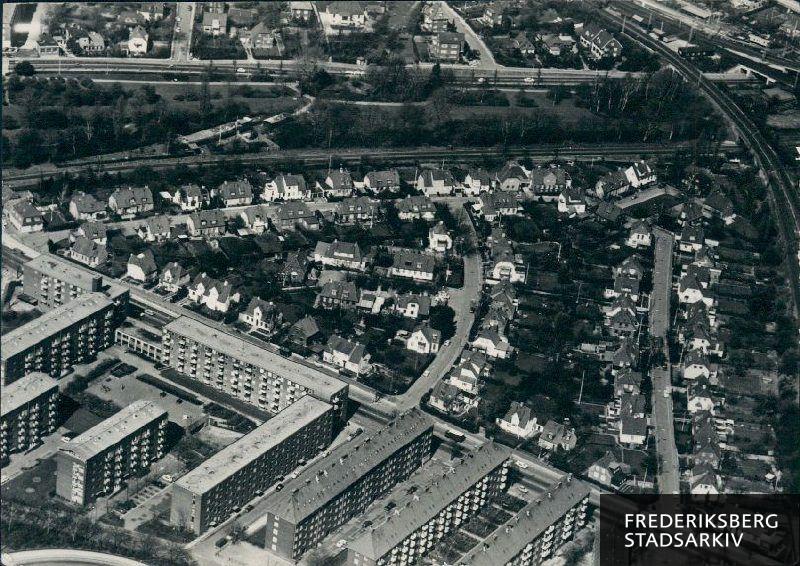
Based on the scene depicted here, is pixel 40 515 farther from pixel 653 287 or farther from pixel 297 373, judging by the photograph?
pixel 653 287

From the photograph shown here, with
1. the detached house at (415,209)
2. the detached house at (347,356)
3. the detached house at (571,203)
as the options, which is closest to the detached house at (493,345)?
the detached house at (347,356)

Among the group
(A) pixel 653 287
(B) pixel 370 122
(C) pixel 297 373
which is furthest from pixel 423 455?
(B) pixel 370 122

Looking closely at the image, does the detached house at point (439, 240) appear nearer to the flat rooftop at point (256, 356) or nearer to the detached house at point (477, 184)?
the detached house at point (477, 184)

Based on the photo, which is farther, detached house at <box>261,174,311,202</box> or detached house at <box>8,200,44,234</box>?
detached house at <box>261,174,311,202</box>

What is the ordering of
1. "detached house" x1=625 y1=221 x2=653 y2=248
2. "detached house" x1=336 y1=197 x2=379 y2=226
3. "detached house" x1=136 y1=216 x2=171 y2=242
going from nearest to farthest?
"detached house" x1=136 y1=216 x2=171 y2=242, "detached house" x1=336 y1=197 x2=379 y2=226, "detached house" x1=625 y1=221 x2=653 y2=248

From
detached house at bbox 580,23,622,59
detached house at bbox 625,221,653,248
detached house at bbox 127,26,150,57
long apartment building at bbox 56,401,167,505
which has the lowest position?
long apartment building at bbox 56,401,167,505

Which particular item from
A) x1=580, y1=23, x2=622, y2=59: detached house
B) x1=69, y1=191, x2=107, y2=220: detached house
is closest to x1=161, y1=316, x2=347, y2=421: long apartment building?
x1=69, y1=191, x2=107, y2=220: detached house

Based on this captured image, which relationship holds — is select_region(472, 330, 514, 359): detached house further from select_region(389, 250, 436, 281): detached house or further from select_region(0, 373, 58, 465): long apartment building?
select_region(0, 373, 58, 465): long apartment building
